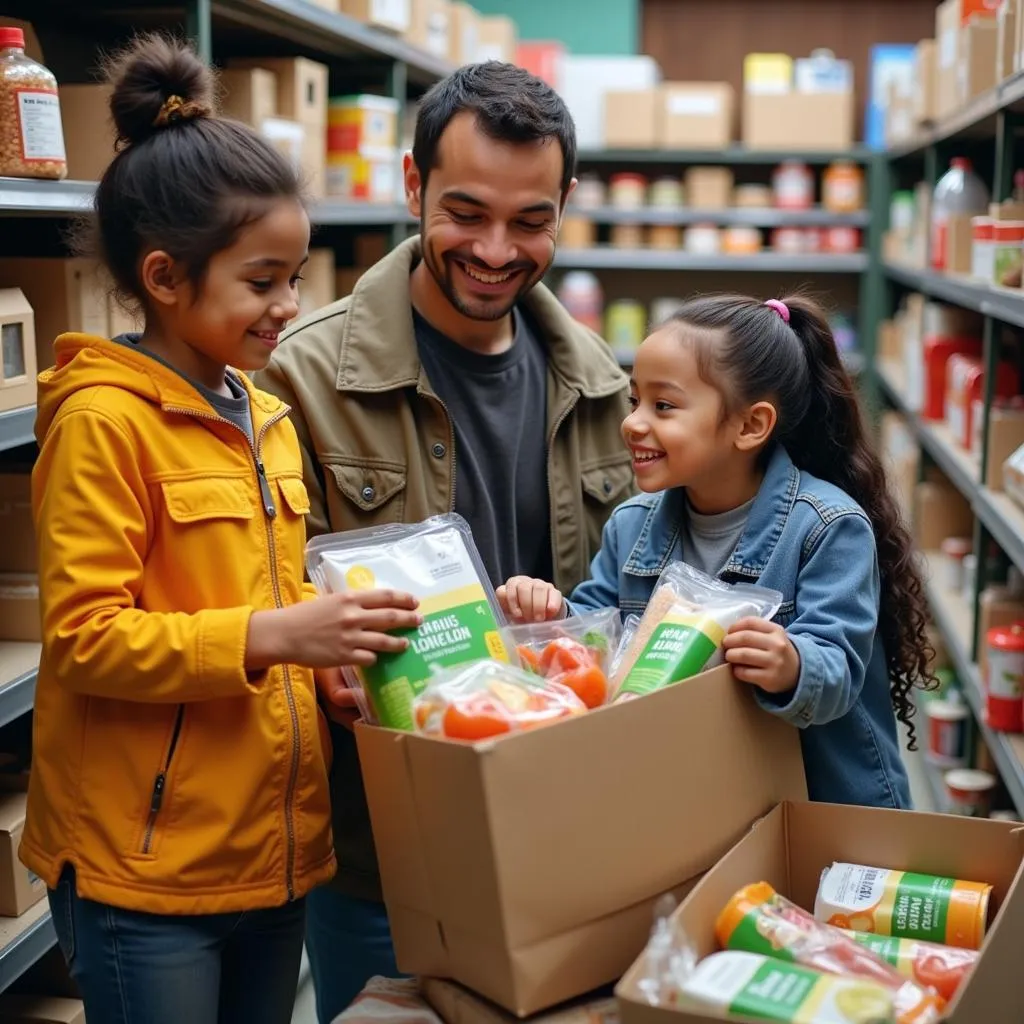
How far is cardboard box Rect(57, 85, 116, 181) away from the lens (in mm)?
2480

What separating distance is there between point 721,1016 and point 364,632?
18.3 inches

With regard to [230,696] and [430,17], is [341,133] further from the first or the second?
[230,696]

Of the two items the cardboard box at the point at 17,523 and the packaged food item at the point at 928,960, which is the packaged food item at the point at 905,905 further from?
the cardboard box at the point at 17,523

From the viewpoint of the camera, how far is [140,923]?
1.43 m

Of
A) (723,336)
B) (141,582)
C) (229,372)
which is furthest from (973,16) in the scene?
(141,582)

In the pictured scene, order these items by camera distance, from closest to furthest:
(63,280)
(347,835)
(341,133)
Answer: (347,835) → (63,280) → (341,133)

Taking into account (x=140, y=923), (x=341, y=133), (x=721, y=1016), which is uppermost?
(x=341, y=133)

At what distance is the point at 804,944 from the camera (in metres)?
1.16

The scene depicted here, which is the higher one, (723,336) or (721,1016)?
(723,336)

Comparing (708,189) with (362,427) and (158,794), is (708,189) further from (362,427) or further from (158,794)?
(158,794)

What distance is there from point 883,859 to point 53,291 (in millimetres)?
1722

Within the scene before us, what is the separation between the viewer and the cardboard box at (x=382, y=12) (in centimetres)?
371

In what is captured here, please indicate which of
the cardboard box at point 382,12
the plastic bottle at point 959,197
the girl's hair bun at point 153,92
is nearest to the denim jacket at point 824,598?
the girl's hair bun at point 153,92

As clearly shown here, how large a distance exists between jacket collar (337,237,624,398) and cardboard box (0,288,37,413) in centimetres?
55
